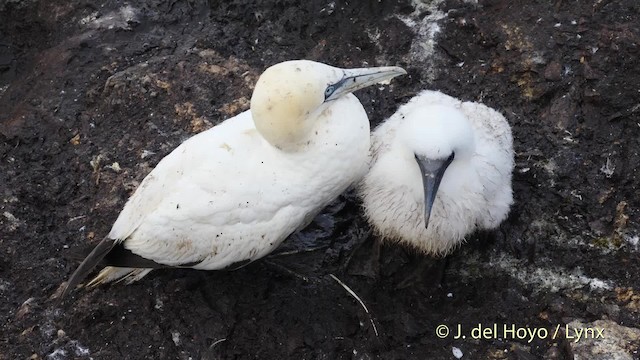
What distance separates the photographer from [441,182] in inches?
127

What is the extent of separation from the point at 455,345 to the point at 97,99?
110 inches

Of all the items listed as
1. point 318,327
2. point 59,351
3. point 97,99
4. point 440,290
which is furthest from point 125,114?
point 440,290

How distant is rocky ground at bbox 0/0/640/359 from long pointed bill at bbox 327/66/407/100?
0.88m

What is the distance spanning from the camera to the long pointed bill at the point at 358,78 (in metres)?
3.18

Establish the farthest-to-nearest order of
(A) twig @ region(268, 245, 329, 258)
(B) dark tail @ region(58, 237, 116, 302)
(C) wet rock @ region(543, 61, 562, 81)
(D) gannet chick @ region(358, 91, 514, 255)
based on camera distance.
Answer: (C) wet rock @ region(543, 61, 562, 81), (A) twig @ region(268, 245, 329, 258), (B) dark tail @ region(58, 237, 116, 302), (D) gannet chick @ region(358, 91, 514, 255)

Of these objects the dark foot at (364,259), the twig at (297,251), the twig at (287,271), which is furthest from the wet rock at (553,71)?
the twig at (287,271)

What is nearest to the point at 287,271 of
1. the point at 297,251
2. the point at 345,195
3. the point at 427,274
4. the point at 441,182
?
the point at 297,251

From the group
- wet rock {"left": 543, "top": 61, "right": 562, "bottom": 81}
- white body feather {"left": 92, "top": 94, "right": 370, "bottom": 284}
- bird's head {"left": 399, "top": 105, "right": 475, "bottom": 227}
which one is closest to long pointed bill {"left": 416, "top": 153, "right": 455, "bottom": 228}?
bird's head {"left": 399, "top": 105, "right": 475, "bottom": 227}

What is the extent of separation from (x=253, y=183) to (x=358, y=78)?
0.71m

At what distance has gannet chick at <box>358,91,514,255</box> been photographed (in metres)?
3.11

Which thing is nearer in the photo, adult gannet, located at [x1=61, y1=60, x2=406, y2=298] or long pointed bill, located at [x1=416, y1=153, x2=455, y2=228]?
long pointed bill, located at [x1=416, y1=153, x2=455, y2=228]

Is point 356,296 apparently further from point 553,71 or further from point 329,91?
point 553,71

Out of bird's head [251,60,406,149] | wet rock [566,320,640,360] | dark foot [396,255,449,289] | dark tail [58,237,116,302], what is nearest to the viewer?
wet rock [566,320,640,360]

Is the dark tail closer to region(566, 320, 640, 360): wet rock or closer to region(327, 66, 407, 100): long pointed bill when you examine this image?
region(327, 66, 407, 100): long pointed bill
